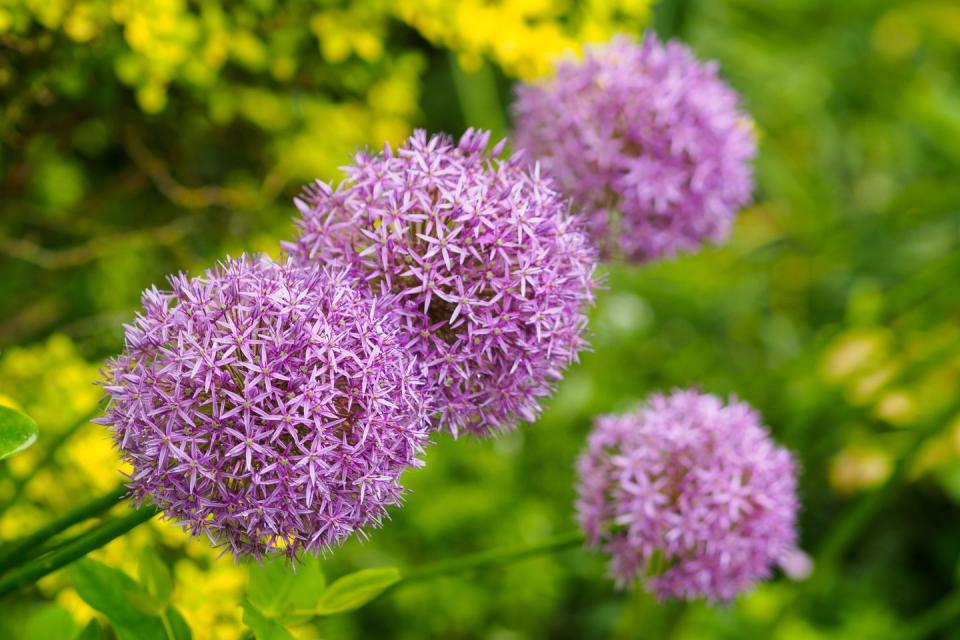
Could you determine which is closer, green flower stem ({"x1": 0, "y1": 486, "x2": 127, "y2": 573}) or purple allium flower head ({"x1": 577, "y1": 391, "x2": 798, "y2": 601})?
green flower stem ({"x1": 0, "y1": 486, "x2": 127, "y2": 573})

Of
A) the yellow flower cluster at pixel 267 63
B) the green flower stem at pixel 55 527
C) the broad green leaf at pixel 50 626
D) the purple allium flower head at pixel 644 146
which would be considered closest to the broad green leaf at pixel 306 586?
the green flower stem at pixel 55 527

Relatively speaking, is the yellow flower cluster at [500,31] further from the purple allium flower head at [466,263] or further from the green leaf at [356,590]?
the green leaf at [356,590]

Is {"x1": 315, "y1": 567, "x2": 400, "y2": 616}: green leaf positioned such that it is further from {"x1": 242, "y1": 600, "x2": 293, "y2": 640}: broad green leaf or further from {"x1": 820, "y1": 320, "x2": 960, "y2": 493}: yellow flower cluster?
{"x1": 820, "y1": 320, "x2": 960, "y2": 493}: yellow flower cluster

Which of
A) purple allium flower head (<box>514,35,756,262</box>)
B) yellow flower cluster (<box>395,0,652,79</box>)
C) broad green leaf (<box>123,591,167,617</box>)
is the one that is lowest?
broad green leaf (<box>123,591,167,617</box>)

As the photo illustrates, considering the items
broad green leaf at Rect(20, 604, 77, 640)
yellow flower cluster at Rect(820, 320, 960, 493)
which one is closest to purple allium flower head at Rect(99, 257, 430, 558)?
broad green leaf at Rect(20, 604, 77, 640)

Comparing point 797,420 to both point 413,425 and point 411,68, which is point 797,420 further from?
point 413,425

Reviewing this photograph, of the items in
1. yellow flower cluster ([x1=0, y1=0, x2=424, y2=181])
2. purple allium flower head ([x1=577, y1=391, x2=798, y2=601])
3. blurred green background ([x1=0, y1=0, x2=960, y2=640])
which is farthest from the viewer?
blurred green background ([x1=0, y1=0, x2=960, y2=640])

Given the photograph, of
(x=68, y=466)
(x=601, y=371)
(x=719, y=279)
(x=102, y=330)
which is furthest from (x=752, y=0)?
(x=68, y=466)
